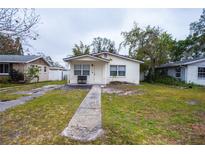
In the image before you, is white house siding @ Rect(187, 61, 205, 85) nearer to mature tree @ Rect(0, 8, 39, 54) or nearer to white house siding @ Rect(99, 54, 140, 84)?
white house siding @ Rect(99, 54, 140, 84)

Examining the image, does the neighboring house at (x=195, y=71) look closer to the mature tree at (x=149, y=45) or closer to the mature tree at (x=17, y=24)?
the mature tree at (x=149, y=45)

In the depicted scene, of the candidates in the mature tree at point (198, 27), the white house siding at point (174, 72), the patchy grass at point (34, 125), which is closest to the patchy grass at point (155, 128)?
the patchy grass at point (34, 125)

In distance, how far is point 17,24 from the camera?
10.7 m

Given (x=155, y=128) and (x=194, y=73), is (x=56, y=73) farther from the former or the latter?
(x=155, y=128)

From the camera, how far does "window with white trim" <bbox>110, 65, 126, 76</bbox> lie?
22.6 meters

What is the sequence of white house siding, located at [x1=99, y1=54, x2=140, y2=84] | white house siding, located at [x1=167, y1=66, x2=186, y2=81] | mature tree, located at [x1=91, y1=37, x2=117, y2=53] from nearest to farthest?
white house siding, located at [x1=99, y1=54, x2=140, y2=84] → white house siding, located at [x1=167, y1=66, x2=186, y2=81] → mature tree, located at [x1=91, y1=37, x2=117, y2=53]

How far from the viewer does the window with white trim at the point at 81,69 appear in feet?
69.3

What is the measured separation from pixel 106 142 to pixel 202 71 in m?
21.1

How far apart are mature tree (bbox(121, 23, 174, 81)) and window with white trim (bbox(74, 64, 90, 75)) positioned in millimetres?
9129

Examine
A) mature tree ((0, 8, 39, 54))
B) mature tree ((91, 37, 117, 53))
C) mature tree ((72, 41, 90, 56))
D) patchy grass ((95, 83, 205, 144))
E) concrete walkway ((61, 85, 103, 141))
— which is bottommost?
patchy grass ((95, 83, 205, 144))

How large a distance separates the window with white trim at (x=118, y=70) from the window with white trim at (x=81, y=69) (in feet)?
8.59

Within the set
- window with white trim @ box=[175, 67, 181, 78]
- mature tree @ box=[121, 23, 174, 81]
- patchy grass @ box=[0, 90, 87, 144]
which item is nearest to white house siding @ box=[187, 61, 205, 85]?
window with white trim @ box=[175, 67, 181, 78]

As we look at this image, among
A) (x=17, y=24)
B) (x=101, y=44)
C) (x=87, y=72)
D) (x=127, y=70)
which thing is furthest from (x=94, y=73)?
(x=101, y=44)
